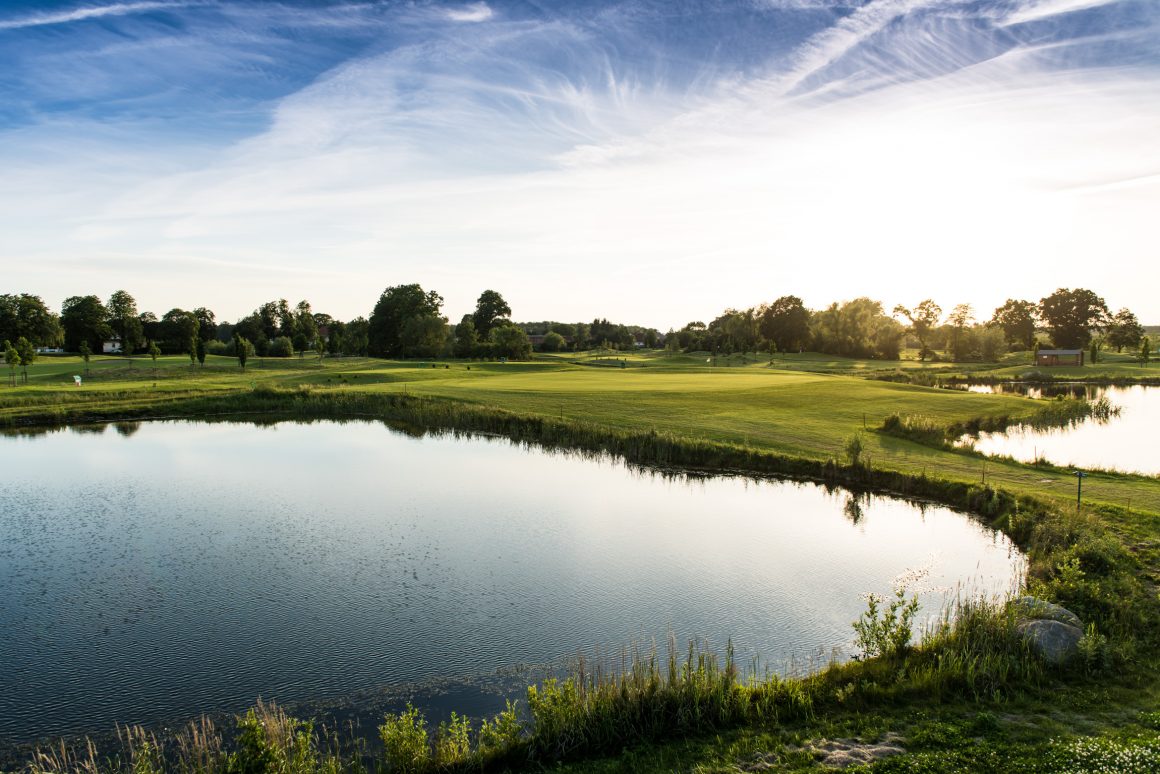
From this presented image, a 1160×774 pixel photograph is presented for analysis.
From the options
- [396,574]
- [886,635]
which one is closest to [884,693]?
[886,635]

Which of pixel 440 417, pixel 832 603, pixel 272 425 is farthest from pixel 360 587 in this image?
pixel 272 425

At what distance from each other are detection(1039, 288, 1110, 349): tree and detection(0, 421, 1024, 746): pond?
4546 inches

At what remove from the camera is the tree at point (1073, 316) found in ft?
376

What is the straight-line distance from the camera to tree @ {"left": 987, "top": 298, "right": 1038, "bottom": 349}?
12550 centimetres

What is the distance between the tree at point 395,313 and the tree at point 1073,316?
4138 inches

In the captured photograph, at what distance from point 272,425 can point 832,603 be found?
40.9 meters

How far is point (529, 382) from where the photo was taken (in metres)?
62.4

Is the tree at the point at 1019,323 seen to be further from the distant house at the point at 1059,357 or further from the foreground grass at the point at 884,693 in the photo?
the foreground grass at the point at 884,693

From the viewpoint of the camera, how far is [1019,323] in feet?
415

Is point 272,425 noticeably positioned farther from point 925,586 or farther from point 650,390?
point 925,586

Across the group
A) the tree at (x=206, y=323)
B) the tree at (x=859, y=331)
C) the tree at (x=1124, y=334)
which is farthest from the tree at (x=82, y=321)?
the tree at (x=1124, y=334)

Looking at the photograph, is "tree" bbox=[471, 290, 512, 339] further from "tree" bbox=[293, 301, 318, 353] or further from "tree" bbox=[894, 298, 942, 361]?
"tree" bbox=[894, 298, 942, 361]

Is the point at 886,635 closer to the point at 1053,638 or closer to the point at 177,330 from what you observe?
the point at 1053,638

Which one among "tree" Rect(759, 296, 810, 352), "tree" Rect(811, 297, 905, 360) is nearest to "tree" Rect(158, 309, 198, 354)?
"tree" Rect(759, 296, 810, 352)
